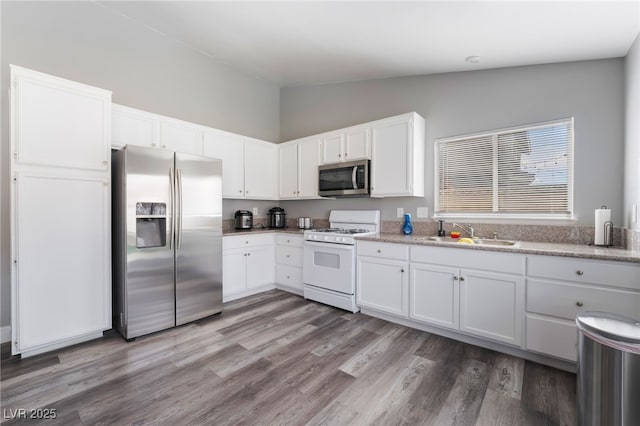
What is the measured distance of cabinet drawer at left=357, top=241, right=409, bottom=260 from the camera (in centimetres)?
288

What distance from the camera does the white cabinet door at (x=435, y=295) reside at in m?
2.56

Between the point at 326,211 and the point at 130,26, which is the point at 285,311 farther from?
the point at 130,26

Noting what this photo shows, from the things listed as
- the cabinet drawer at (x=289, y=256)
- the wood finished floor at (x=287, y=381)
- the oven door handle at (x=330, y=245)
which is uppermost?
the oven door handle at (x=330, y=245)

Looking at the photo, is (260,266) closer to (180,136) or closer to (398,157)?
(180,136)

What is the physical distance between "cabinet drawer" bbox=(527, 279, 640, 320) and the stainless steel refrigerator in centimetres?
302

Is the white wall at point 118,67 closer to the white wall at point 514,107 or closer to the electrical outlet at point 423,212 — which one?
the white wall at point 514,107

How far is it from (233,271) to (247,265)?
0.23m

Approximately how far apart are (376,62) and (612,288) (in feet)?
9.69

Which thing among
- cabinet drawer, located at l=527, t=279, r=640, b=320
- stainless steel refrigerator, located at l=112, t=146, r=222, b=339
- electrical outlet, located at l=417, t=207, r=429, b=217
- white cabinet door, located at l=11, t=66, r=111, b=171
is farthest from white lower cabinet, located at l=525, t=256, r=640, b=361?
white cabinet door, located at l=11, t=66, r=111, b=171

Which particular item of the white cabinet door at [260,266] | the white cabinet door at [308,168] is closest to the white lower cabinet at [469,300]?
the white cabinet door at [308,168]

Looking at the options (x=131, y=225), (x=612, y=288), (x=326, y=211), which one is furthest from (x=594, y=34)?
(x=131, y=225)

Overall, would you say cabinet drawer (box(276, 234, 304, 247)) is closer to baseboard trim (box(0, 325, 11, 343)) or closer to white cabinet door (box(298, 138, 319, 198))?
white cabinet door (box(298, 138, 319, 198))

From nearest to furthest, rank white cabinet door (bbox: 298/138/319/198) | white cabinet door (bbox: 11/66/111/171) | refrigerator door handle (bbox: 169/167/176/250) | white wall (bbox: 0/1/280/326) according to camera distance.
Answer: white cabinet door (bbox: 11/66/111/171) → white wall (bbox: 0/1/280/326) → refrigerator door handle (bbox: 169/167/176/250) → white cabinet door (bbox: 298/138/319/198)

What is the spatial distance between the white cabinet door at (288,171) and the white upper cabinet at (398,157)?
1.34 m
